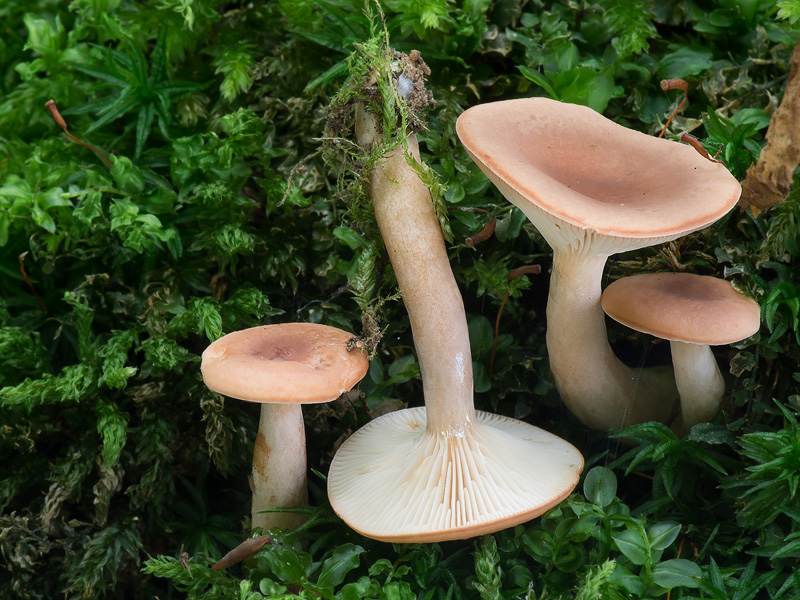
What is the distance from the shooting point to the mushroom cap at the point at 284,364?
1.35m

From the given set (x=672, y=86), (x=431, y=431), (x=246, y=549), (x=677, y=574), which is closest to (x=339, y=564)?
(x=246, y=549)

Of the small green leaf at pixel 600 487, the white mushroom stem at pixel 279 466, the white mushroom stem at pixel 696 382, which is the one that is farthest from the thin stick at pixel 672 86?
the white mushroom stem at pixel 279 466

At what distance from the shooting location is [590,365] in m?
Result: 1.73

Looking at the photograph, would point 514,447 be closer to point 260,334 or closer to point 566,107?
point 260,334

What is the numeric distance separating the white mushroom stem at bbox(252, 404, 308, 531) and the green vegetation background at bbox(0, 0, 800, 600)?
10 centimetres

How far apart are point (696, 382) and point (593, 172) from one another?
0.63 m

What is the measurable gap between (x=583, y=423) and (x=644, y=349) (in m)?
0.31

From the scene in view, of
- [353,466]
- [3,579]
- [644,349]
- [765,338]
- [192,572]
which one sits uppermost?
[765,338]

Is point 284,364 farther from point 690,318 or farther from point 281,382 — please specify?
point 690,318

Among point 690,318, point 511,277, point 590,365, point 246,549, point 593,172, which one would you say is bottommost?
point 246,549

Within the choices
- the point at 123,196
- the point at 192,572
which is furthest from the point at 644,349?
the point at 123,196

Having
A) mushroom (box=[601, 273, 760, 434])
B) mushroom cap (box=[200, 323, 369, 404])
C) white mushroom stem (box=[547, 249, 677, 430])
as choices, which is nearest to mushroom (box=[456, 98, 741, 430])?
white mushroom stem (box=[547, 249, 677, 430])

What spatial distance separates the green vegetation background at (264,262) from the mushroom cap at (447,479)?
4.6 inches

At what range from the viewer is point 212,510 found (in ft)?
6.80
